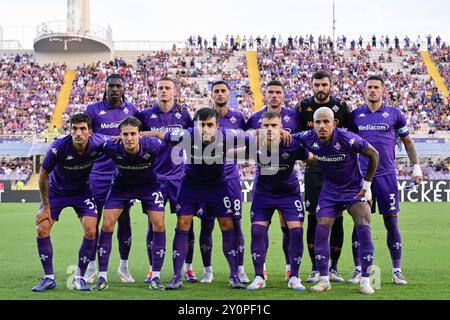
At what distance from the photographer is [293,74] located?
167ft

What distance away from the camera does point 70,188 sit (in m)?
9.15

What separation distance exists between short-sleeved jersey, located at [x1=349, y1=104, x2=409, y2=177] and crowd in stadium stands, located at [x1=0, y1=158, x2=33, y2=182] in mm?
28904

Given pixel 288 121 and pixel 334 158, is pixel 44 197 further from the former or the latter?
pixel 334 158

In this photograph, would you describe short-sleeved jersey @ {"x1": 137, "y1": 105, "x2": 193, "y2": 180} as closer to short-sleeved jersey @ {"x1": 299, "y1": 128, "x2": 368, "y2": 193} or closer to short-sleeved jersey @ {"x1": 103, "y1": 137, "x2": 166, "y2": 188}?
short-sleeved jersey @ {"x1": 103, "y1": 137, "x2": 166, "y2": 188}

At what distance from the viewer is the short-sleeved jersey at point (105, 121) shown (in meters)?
10.2

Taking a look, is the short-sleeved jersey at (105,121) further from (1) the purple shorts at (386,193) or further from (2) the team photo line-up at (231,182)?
(1) the purple shorts at (386,193)

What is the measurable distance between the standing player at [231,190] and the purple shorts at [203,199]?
22cm

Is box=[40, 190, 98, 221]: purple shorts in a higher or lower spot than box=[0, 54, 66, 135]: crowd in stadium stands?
lower

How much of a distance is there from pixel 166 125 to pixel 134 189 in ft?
4.49

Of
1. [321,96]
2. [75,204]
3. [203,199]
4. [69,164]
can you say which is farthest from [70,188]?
[321,96]

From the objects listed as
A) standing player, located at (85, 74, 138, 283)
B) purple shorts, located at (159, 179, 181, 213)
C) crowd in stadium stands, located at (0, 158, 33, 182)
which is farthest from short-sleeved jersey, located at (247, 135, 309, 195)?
crowd in stadium stands, located at (0, 158, 33, 182)

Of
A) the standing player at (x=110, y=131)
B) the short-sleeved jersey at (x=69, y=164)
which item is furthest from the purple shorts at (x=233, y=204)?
the short-sleeved jersey at (x=69, y=164)

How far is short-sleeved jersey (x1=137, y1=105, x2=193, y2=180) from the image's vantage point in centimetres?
1016

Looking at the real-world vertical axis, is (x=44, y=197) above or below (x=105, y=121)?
below
